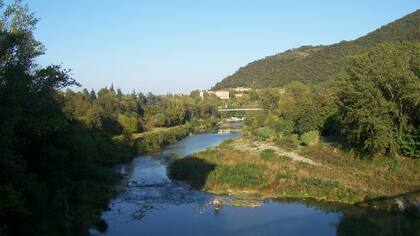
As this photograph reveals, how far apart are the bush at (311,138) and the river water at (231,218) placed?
1760cm

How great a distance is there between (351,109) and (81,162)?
20587mm

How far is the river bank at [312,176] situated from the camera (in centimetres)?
2972

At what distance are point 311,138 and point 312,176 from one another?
48.3ft

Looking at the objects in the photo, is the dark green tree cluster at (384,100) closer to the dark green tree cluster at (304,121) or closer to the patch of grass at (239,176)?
the patch of grass at (239,176)

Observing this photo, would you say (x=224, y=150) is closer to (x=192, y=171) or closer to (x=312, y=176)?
(x=192, y=171)

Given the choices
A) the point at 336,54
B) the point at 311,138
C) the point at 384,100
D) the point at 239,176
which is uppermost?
the point at 336,54

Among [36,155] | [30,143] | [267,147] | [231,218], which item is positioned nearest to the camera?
[30,143]

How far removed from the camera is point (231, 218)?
90.2ft

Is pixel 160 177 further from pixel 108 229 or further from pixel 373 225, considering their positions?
pixel 373 225

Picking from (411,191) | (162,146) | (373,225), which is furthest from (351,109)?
(162,146)

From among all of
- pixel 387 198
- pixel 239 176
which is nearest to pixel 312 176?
pixel 239 176

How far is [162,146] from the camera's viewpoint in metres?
68.4

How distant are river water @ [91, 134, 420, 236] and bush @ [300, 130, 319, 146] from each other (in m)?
17.6

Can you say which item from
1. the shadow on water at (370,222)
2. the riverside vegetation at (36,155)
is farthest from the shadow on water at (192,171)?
the shadow on water at (370,222)
